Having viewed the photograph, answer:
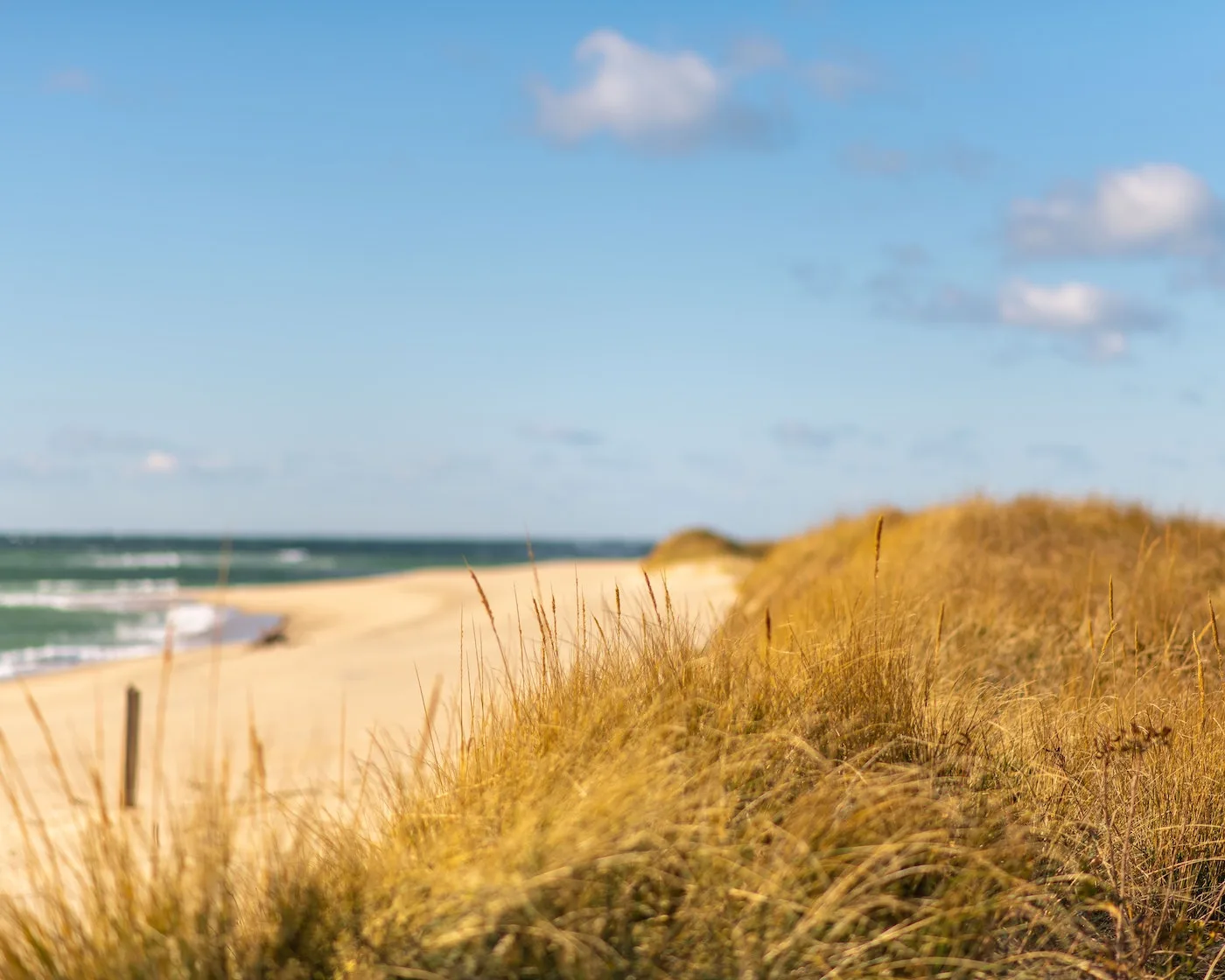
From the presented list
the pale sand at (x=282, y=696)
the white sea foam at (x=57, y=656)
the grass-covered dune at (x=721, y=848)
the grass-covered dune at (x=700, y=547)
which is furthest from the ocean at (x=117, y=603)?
the grass-covered dune at (x=700, y=547)

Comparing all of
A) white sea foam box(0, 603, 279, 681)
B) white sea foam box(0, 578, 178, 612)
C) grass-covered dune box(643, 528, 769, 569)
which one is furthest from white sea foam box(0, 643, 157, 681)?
grass-covered dune box(643, 528, 769, 569)

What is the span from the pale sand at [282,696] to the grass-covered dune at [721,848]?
1.00 metres

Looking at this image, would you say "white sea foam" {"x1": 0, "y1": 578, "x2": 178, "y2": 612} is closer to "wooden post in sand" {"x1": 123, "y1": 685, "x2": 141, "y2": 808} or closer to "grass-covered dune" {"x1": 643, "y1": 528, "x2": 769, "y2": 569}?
"grass-covered dune" {"x1": 643, "y1": 528, "x2": 769, "y2": 569}

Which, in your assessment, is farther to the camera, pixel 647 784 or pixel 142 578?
pixel 142 578

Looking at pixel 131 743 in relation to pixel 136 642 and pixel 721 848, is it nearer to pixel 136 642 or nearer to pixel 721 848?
pixel 721 848

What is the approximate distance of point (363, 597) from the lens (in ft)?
121

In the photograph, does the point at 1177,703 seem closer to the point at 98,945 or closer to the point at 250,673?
the point at 98,945

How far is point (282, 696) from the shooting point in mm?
17094

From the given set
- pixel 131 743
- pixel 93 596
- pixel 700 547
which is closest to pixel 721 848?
pixel 131 743

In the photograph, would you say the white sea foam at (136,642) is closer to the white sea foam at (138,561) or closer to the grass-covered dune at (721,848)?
the grass-covered dune at (721,848)

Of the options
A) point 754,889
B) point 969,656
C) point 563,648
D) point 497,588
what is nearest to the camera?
point 754,889

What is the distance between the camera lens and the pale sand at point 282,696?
1102 centimetres

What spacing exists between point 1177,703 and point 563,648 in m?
9.15

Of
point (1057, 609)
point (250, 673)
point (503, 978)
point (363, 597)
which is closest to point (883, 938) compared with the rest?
point (503, 978)
